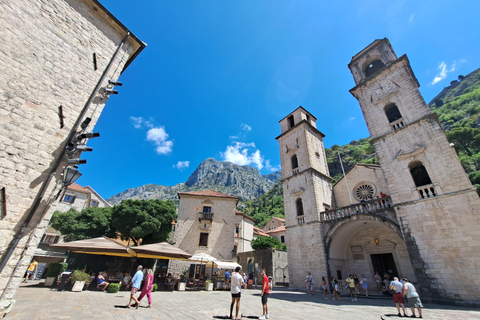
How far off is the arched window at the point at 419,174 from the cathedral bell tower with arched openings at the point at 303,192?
650 centimetres

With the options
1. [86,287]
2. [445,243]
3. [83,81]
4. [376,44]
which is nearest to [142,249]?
[86,287]

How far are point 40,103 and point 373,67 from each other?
75.2 ft

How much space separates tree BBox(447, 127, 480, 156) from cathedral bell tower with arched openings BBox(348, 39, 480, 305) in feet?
120

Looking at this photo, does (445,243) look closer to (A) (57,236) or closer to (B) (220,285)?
(B) (220,285)

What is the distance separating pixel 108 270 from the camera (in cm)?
1574

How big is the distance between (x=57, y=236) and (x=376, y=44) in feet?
146

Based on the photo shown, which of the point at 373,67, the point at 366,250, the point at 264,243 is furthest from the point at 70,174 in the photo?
the point at 373,67

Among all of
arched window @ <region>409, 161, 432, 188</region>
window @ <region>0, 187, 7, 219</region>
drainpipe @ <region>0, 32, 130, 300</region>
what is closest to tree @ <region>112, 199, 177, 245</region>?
drainpipe @ <region>0, 32, 130, 300</region>

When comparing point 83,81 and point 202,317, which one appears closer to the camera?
point 202,317

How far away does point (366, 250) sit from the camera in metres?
15.5

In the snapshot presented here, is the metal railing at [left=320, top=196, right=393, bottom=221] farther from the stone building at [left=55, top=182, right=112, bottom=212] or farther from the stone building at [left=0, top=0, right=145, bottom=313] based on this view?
the stone building at [left=55, top=182, right=112, bottom=212]

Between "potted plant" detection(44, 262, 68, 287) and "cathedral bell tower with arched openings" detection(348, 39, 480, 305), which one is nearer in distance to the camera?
"cathedral bell tower with arched openings" detection(348, 39, 480, 305)

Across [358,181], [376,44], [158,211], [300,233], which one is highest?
[376,44]

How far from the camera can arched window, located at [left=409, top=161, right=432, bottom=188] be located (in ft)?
41.2
